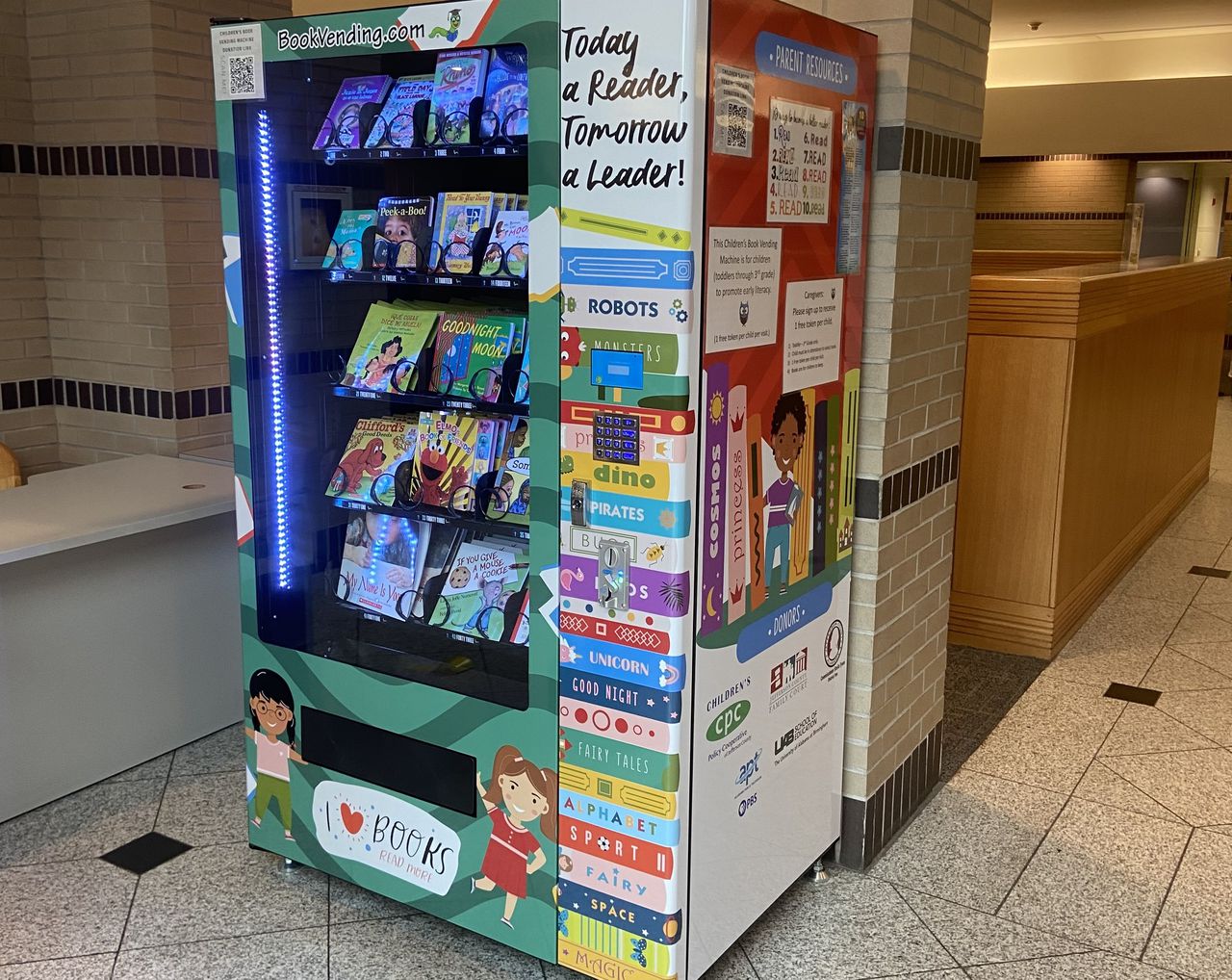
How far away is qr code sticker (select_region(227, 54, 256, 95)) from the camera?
2576mm

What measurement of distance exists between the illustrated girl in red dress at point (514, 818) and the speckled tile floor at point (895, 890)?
233mm

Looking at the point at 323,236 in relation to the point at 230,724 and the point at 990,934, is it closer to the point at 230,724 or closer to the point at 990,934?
the point at 230,724

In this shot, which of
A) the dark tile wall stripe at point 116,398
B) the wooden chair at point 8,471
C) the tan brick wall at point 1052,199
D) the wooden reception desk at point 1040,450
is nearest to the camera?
the wooden chair at point 8,471

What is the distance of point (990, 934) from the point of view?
276 centimetres

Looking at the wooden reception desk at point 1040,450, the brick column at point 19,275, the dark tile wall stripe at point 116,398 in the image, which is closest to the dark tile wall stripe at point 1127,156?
the wooden reception desk at point 1040,450

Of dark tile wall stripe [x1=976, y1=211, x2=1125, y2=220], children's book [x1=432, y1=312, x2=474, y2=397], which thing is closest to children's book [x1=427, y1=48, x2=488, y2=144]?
children's book [x1=432, y1=312, x2=474, y2=397]

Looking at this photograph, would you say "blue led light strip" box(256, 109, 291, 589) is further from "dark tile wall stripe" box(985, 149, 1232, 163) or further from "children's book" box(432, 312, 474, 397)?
"dark tile wall stripe" box(985, 149, 1232, 163)

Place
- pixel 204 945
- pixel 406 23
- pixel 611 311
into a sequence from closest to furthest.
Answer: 1. pixel 611 311
2. pixel 406 23
3. pixel 204 945

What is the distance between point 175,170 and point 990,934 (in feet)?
11.5

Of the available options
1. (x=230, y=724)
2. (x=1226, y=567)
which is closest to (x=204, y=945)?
(x=230, y=724)

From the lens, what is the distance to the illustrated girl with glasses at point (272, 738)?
2816 millimetres

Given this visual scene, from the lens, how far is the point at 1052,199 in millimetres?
11844

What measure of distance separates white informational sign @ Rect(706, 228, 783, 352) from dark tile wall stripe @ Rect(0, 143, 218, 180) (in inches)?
100

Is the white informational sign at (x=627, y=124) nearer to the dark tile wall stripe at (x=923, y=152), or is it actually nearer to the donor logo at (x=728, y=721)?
the dark tile wall stripe at (x=923, y=152)
